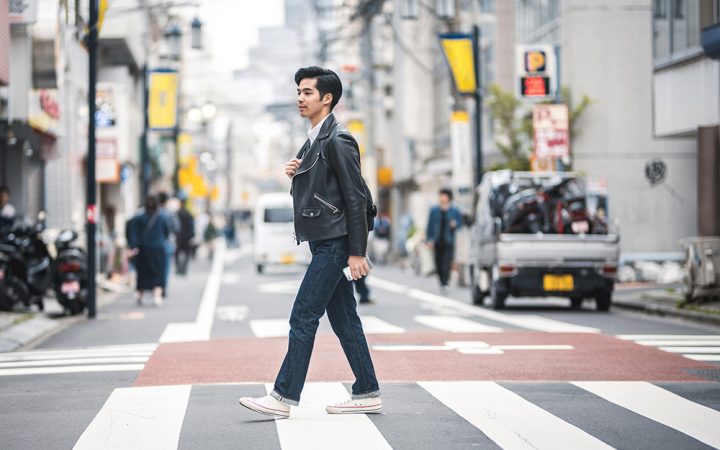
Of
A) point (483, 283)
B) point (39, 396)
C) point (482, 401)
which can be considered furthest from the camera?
point (483, 283)

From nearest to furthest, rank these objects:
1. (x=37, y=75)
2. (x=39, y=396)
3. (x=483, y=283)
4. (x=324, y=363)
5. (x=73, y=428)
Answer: (x=73, y=428), (x=39, y=396), (x=324, y=363), (x=483, y=283), (x=37, y=75)

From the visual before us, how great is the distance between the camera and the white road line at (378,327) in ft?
47.6

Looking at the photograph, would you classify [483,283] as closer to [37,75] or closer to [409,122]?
[37,75]

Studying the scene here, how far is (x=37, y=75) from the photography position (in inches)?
871

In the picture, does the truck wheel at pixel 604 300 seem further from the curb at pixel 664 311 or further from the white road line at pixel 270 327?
the white road line at pixel 270 327

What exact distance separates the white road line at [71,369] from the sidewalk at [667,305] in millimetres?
8209

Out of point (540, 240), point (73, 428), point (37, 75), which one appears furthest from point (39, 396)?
point (37, 75)

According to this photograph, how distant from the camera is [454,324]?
51.6 feet

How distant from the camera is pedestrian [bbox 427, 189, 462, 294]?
23.5m

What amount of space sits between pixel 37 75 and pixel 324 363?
13.5m

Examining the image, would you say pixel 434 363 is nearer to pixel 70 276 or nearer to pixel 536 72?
pixel 70 276

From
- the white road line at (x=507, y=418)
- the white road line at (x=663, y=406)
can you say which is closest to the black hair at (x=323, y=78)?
the white road line at (x=507, y=418)

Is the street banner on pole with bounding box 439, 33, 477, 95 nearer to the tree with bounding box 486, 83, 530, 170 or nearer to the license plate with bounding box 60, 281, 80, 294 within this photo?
the tree with bounding box 486, 83, 530, 170

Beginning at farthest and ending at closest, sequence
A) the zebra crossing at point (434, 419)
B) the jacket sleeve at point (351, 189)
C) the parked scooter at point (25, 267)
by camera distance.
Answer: the parked scooter at point (25, 267), the jacket sleeve at point (351, 189), the zebra crossing at point (434, 419)
